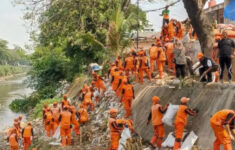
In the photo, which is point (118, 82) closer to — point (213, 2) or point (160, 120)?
point (160, 120)

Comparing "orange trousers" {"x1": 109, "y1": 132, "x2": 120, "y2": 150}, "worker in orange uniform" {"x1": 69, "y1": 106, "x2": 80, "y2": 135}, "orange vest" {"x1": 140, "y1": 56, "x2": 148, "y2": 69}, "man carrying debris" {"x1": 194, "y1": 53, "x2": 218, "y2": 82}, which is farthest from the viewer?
"orange vest" {"x1": 140, "y1": 56, "x2": 148, "y2": 69}

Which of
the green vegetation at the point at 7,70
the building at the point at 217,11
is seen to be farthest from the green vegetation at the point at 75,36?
the green vegetation at the point at 7,70

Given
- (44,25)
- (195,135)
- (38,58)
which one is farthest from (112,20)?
(38,58)

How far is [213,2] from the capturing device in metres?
22.9

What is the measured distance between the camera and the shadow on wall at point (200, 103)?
848cm

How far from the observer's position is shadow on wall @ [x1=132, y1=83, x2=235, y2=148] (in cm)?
848

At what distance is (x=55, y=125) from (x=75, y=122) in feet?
10.9

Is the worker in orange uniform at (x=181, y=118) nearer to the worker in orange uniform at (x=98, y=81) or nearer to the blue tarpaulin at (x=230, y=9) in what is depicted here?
the blue tarpaulin at (x=230, y=9)

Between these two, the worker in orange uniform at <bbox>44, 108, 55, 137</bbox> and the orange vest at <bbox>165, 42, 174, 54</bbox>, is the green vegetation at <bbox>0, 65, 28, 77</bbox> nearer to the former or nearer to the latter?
the worker in orange uniform at <bbox>44, 108, 55, 137</bbox>

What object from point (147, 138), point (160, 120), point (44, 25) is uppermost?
point (44, 25)

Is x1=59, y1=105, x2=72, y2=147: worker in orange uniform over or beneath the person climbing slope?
over

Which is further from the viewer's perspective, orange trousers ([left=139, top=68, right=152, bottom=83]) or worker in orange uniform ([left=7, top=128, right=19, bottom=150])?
worker in orange uniform ([left=7, top=128, right=19, bottom=150])

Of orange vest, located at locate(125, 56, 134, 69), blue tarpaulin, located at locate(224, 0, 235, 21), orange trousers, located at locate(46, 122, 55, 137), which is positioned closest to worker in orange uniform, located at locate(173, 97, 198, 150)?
blue tarpaulin, located at locate(224, 0, 235, 21)

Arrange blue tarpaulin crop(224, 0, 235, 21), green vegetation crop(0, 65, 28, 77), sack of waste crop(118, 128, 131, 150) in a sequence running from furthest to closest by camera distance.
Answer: green vegetation crop(0, 65, 28, 77)
sack of waste crop(118, 128, 131, 150)
blue tarpaulin crop(224, 0, 235, 21)
